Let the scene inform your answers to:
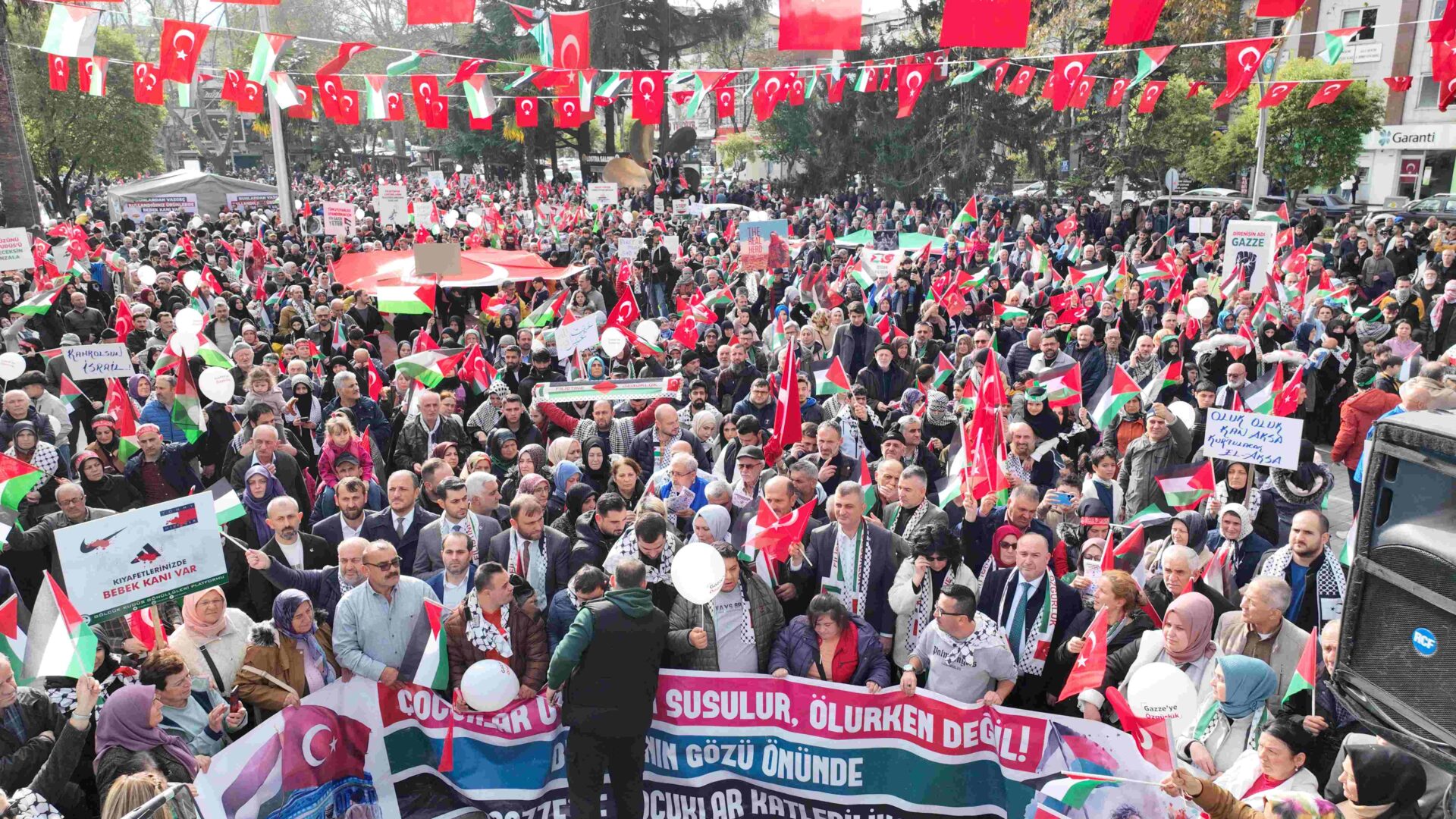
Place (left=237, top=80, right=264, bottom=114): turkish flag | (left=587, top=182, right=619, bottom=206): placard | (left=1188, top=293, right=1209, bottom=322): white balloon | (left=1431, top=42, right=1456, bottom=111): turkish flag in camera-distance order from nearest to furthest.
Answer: (left=1188, top=293, right=1209, bottom=322): white balloon → (left=1431, top=42, right=1456, bottom=111): turkish flag → (left=237, top=80, right=264, bottom=114): turkish flag → (left=587, top=182, right=619, bottom=206): placard

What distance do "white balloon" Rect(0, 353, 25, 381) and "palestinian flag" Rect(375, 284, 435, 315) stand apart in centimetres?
405

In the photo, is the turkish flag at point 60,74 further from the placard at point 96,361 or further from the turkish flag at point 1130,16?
the turkish flag at point 1130,16

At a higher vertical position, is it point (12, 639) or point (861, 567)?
point (861, 567)

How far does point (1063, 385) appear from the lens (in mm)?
8438

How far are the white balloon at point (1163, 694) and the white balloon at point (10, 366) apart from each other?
864cm

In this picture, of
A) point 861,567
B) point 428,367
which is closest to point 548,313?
point 428,367

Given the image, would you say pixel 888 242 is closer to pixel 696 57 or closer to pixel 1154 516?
pixel 1154 516

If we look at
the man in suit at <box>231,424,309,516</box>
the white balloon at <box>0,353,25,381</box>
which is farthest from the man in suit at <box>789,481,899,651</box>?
the white balloon at <box>0,353,25,381</box>

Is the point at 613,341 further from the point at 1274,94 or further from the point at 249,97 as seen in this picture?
the point at 1274,94

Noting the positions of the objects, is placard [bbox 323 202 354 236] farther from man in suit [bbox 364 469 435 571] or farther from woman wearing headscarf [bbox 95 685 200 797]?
woman wearing headscarf [bbox 95 685 200 797]

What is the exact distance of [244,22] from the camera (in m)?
66.6

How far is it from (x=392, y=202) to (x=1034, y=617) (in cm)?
2008

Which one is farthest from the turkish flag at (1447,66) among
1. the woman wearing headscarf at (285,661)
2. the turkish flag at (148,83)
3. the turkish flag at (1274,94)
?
the turkish flag at (148,83)

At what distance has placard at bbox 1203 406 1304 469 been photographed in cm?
589
